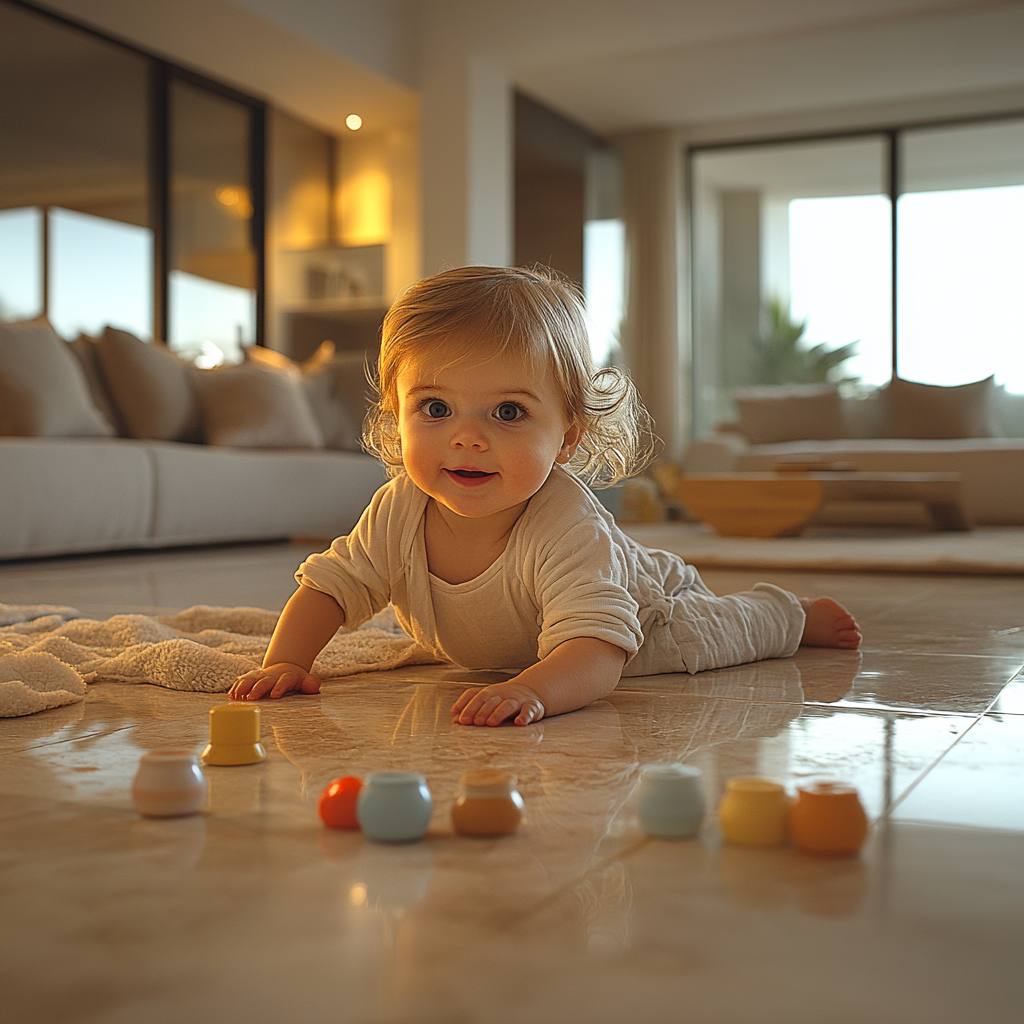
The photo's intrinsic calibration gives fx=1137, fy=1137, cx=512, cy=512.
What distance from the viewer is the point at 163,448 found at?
11.9 feet

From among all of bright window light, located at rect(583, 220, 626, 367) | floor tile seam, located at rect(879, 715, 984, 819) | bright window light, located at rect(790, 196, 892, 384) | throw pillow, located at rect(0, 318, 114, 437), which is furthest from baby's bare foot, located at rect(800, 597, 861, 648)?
bright window light, located at rect(583, 220, 626, 367)

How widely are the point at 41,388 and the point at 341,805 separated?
3.20m

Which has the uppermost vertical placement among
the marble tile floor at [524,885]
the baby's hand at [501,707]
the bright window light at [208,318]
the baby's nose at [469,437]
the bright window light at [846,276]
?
the bright window light at [846,276]

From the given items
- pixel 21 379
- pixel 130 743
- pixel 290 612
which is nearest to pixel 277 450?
pixel 21 379

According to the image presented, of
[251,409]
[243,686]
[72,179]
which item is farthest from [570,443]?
[72,179]

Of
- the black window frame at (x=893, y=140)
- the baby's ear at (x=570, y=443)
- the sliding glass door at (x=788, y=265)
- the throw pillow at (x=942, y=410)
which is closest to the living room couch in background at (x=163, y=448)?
the baby's ear at (x=570, y=443)

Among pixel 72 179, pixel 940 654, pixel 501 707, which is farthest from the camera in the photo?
pixel 72 179

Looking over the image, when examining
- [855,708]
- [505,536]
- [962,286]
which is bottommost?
[855,708]

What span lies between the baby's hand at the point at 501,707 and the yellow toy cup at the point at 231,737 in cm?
21

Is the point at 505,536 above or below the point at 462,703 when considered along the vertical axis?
above

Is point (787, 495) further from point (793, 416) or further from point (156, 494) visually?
point (793, 416)

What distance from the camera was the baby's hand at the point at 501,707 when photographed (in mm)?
992

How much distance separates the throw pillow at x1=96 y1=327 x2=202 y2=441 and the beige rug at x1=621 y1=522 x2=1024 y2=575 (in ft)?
5.87

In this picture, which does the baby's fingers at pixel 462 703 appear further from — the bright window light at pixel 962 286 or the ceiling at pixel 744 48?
the bright window light at pixel 962 286
